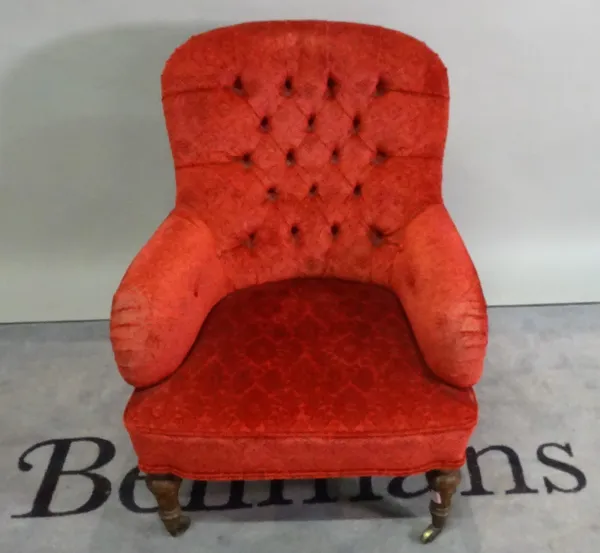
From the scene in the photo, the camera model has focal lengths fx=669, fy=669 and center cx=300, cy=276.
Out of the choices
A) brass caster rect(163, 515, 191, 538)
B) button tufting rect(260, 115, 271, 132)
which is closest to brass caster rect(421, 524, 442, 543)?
brass caster rect(163, 515, 191, 538)

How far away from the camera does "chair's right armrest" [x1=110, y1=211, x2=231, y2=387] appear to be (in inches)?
51.2

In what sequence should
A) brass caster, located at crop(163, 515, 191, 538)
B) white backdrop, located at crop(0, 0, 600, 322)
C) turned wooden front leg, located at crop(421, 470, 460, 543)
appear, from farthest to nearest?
white backdrop, located at crop(0, 0, 600, 322)
brass caster, located at crop(163, 515, 191, 538)
turned wooden front leg, located at crop(421, 470, 460, 543)

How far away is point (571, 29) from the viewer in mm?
1867

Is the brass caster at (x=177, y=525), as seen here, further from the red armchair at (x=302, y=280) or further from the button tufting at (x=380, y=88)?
the button tufting at (x=380, y=88)

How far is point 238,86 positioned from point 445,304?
743mm

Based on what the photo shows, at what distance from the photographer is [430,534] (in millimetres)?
1481

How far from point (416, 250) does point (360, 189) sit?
257 millimetres

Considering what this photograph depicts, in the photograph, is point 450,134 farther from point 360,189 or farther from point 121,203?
point 121,203

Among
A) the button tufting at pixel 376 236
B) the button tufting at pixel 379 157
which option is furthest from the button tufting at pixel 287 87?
the button tufting at pixel 376 236

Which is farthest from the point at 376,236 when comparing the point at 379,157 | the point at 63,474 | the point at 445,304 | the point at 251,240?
Answer: the point at 63,474

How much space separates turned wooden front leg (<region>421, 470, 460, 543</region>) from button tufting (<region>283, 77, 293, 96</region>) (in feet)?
3.06

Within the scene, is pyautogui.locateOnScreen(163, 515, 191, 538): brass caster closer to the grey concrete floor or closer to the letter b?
the grey concrete floor

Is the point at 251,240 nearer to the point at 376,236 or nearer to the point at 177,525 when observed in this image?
the point at 376,236

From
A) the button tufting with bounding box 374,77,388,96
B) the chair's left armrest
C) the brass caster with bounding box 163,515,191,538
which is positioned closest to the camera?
the chair's left armrest
